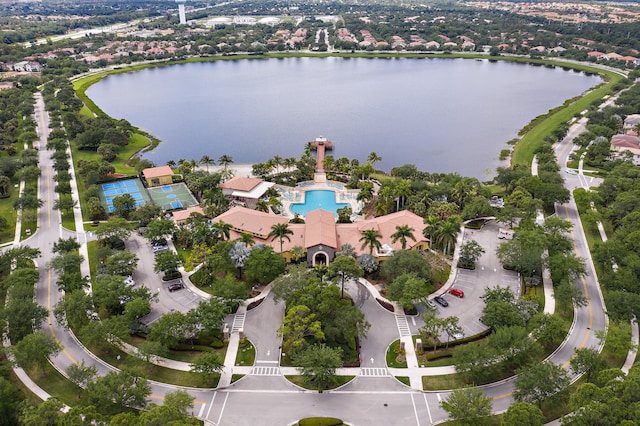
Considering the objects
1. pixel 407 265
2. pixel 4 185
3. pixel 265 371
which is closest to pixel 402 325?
pixel 407 265

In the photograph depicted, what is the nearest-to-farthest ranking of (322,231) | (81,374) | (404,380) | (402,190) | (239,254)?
(81,374)
(404,380)
(239,254)
(322,231)
(402,190)

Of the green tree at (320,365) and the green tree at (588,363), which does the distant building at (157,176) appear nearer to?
the green tree at (320,365)

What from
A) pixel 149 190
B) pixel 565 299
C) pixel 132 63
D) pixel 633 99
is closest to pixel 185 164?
pixel 149 190

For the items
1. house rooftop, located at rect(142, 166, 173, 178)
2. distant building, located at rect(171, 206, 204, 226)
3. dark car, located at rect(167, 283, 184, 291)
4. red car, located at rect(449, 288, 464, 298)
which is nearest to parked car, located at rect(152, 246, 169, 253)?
distant building, located at rect(171, 206, 204, 226)

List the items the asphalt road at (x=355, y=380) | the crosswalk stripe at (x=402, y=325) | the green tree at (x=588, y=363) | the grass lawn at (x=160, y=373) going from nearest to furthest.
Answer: the asphalt road at (x=355, y=380) → the green tree at (x=588, y=363) → the grass lawn at (x=160, y=373) → the crosswalk stripe at (x=402, y=325)

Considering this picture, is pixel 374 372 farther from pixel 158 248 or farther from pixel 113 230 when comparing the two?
pixel 113 230

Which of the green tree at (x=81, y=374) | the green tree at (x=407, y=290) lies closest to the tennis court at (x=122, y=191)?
the green tree at (x=81, y=374)

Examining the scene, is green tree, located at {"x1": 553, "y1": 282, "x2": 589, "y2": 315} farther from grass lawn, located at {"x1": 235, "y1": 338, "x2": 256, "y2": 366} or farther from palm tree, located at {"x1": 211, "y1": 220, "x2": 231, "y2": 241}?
palm tree, located at {"x1": 211, "y1": 220, "x2": 231, "y2": 241}
